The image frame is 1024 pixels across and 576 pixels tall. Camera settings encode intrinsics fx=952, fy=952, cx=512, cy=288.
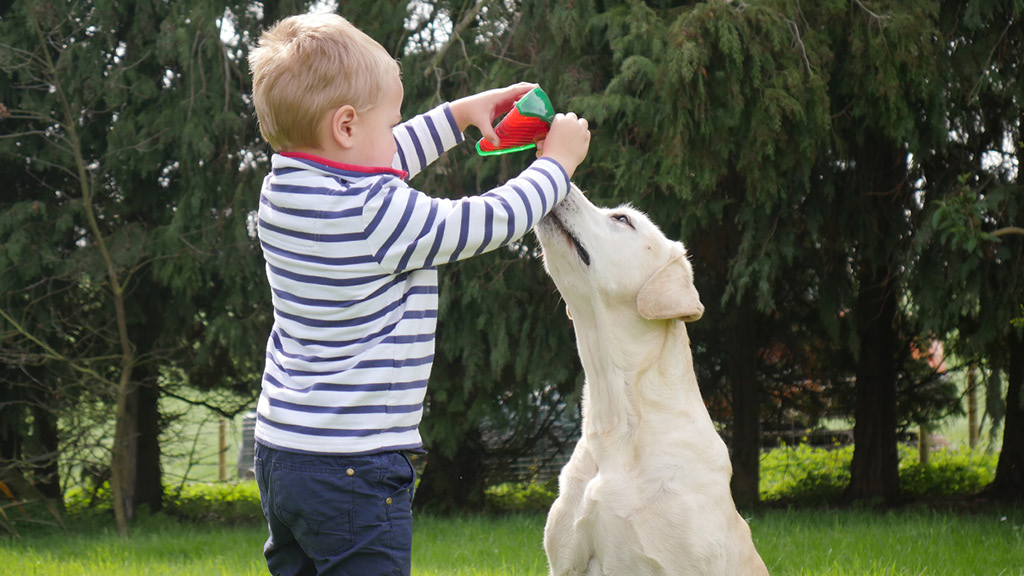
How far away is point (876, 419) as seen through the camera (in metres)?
9.24

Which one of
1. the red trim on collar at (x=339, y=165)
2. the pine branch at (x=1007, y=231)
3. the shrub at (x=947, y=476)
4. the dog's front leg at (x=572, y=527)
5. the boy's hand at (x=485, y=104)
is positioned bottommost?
the shrub at (x=947, y=476)

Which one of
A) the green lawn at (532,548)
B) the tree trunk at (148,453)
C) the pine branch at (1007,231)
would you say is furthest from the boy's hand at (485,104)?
the tree trunk at (148,453)

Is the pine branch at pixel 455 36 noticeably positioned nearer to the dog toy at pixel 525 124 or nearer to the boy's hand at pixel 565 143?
the dog toy at pixel 525 124

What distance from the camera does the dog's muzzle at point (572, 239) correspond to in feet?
9.77

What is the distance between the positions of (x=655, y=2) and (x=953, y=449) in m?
6.64

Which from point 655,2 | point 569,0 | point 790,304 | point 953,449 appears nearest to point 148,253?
point 569,0

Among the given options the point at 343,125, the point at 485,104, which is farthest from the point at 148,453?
the point at 343,125

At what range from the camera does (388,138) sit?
2.45m

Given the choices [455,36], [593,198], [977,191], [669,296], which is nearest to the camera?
[669,296]

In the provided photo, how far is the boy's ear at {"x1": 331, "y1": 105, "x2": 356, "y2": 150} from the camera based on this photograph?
2.31 metres

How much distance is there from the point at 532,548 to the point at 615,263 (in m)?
3.83

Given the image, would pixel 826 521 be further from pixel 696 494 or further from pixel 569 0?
pixel 696 494

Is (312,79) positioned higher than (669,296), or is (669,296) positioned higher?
(312,79)

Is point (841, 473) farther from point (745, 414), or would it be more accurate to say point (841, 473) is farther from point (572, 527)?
point (572, 527)
